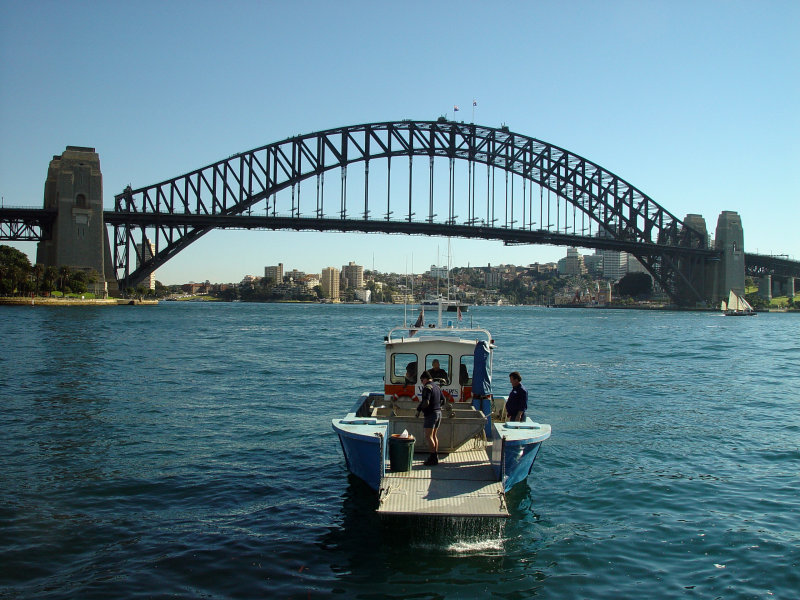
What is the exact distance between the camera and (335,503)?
11.7 metres

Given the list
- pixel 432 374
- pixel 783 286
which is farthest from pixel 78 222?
pixel 783 286

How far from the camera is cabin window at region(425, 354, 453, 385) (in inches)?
518

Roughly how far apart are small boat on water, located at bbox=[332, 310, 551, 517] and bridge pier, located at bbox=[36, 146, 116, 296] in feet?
298

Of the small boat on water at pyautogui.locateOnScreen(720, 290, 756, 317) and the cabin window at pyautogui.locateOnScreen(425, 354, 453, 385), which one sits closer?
the cabin window at pyautogui.locateOnScreen(425, 354, 453, 385)

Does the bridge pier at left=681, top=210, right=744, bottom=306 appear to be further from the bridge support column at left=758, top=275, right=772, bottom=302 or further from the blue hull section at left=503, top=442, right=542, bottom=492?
the blue hull section at left=503, top=442, right=542, bottom=492

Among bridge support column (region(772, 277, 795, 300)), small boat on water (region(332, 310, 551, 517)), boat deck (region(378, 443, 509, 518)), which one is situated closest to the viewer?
boat deck (region(378, 443, 509, 518))

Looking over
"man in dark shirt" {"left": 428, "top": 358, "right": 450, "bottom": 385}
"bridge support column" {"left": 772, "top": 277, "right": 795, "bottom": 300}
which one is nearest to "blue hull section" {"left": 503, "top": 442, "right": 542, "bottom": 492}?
"man in dark shirt" {"left": 428, "top": 358, "right": 450, "bottom": 385}

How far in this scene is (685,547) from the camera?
Answer: 10039mm

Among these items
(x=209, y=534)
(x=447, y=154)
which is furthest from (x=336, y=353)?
Answer: (x=447, y=154)

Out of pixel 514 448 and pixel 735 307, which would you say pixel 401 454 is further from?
pixel 735 307

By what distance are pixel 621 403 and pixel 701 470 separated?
886 centimetres

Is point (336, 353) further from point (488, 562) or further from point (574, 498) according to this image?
point (488, 562)

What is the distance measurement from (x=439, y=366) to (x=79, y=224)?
9385 centimetres

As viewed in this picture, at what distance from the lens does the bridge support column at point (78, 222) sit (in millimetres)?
94875
